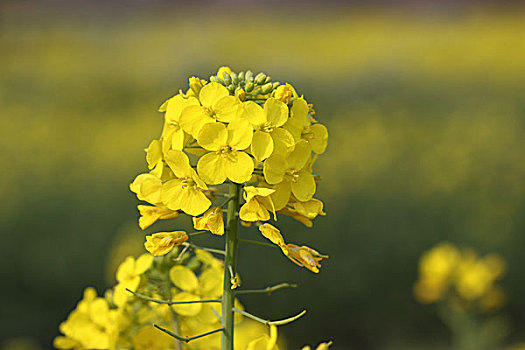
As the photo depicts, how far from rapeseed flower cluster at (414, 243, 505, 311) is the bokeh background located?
51.7 inches

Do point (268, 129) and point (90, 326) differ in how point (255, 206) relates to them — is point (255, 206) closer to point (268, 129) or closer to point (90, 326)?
point (268, 129)

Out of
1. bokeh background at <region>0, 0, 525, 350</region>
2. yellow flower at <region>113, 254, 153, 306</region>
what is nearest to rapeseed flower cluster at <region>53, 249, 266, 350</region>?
yellow flower at <region>113, 254, 153, 306</region>

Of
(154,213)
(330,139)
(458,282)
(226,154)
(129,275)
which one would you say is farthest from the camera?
(330,139)

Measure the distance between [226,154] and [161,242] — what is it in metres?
0.17

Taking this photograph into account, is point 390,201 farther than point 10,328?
Yes

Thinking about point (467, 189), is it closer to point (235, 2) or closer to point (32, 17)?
point (235, 2)

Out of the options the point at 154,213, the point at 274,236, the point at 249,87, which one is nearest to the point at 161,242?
the point at 154,213

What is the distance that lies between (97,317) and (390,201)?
12.2 ft


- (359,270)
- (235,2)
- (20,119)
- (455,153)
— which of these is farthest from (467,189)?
(20,119)

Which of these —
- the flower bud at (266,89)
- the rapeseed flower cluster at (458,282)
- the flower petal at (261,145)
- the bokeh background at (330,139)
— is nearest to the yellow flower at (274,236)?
the flower petal at (261,145)

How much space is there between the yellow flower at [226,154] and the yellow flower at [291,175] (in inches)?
1.4

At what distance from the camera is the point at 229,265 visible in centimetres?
79

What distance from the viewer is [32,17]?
633cm

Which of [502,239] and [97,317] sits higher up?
[502,239]
